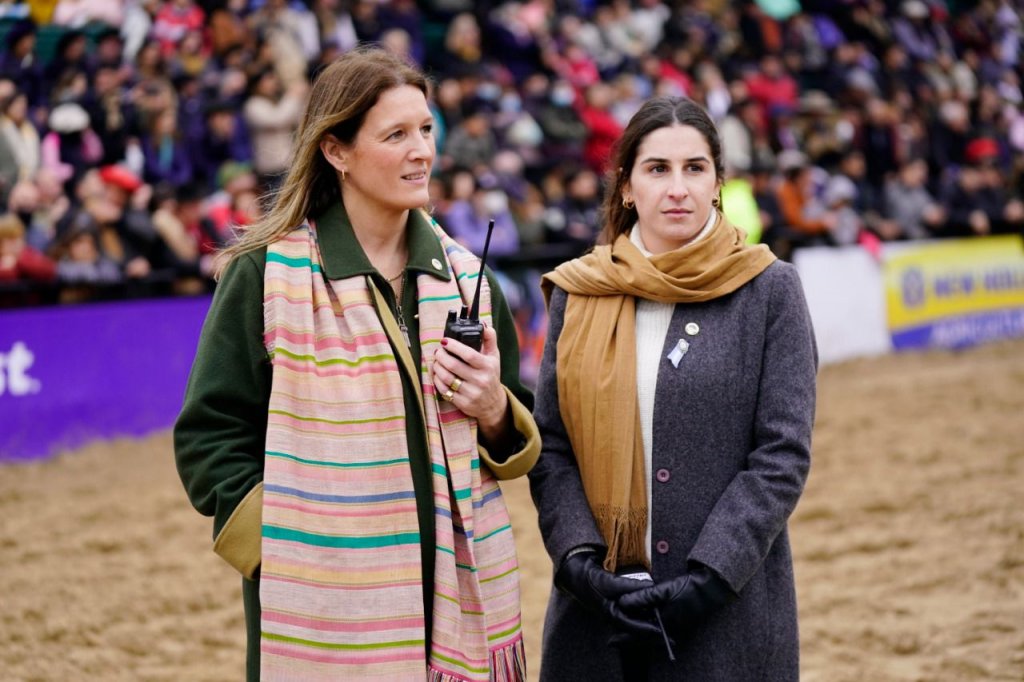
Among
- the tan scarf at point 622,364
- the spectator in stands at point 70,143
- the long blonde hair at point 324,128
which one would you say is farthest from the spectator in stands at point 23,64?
the tan scarf at point 622,364

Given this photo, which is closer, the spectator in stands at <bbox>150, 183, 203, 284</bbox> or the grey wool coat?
the grey wool coat

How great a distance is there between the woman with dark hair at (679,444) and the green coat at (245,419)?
228 mm

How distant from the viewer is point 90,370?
7.96 meters

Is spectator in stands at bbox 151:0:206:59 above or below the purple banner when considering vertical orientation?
above

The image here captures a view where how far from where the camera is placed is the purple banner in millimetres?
7578

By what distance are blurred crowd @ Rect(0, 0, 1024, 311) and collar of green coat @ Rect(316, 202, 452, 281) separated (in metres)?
2.13

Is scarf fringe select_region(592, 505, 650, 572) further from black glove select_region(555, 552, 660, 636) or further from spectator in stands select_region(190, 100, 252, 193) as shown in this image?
spectator in stands select_region(190, 100, 252, 193)

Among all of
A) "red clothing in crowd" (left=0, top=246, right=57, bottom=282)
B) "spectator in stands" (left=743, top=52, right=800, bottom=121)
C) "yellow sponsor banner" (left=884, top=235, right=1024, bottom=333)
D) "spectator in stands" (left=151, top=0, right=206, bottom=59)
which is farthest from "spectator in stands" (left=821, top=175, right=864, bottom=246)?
"red clothing in crowd" (left=0, top=246, right=57, bottom=282)

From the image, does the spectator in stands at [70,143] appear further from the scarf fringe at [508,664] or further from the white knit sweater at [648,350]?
the scarf fringe at [508,664]

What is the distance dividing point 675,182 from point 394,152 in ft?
2.14

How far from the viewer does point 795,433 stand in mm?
2531

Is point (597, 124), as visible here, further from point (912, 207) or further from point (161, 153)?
point (161, 153)

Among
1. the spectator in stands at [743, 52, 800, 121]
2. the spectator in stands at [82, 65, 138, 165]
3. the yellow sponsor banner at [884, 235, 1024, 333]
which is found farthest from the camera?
the spectator in stands at [743, 52, 800, 121]

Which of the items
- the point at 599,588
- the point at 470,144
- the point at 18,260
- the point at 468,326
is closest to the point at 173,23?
the point at 470,144
